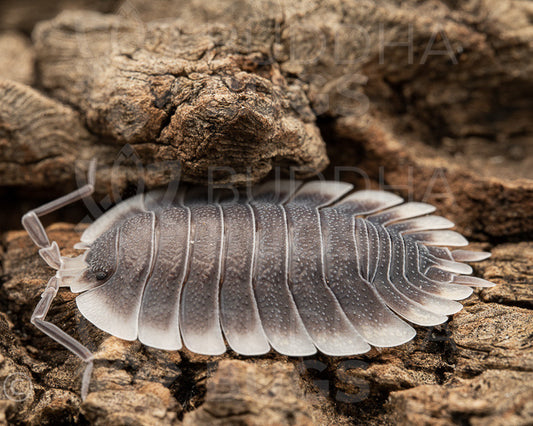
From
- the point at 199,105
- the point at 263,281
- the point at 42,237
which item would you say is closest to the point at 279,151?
the point at 199,105

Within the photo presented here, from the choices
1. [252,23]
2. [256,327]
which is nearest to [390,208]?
[256,327]

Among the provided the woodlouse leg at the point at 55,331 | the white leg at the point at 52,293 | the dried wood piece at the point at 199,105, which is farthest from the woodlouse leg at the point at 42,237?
the dried wood piece at the point at 199,105

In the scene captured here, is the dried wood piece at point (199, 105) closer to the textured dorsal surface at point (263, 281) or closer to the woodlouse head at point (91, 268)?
the textured dorsal surface at point (263, 281)

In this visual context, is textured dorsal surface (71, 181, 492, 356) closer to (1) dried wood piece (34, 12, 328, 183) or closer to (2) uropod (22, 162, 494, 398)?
(2) uropod (22, 162, 494, 398)

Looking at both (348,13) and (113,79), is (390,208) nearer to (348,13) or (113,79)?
(348,13)

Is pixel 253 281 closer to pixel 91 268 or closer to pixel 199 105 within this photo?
pixel 91 268

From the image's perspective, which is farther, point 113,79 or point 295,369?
point 113,79
